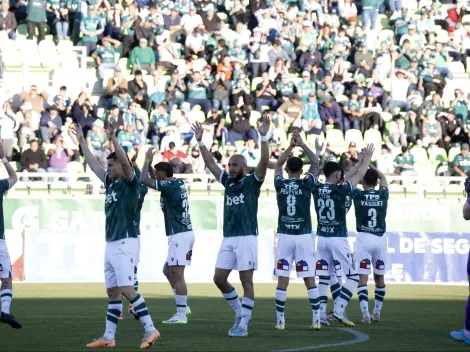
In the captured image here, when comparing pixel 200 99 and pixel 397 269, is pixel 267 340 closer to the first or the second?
pixel 397 269

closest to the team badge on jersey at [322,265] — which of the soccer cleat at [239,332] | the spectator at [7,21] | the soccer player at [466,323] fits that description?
the soccer cleat at [239,332]

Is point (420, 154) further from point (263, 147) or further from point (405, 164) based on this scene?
point (263, 147)

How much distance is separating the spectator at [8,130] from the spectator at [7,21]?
4.18 metres

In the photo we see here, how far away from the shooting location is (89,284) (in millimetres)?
27500

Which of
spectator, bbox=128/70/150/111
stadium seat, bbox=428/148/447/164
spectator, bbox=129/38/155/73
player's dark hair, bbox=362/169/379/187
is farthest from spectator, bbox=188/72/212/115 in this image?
player's dark hair, bbox=362/169/379/187

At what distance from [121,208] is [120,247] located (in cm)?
49

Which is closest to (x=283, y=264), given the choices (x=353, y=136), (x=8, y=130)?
(x=8, y=130)

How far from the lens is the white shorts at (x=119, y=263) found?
43.3 feet

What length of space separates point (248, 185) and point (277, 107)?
62.1ft

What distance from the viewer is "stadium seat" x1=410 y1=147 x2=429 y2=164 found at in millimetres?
32469

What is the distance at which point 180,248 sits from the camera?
57.6 feet

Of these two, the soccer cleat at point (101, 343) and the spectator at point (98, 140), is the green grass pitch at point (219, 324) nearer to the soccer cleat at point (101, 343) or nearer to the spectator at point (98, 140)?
the soccer cleat at point (101, 343)

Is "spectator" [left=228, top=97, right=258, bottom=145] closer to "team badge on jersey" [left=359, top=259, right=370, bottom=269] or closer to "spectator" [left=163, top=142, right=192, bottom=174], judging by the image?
"spectator" [left=163, top=142, right=192, bottom=174]

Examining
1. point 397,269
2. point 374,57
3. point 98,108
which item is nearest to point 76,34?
point 98,108
